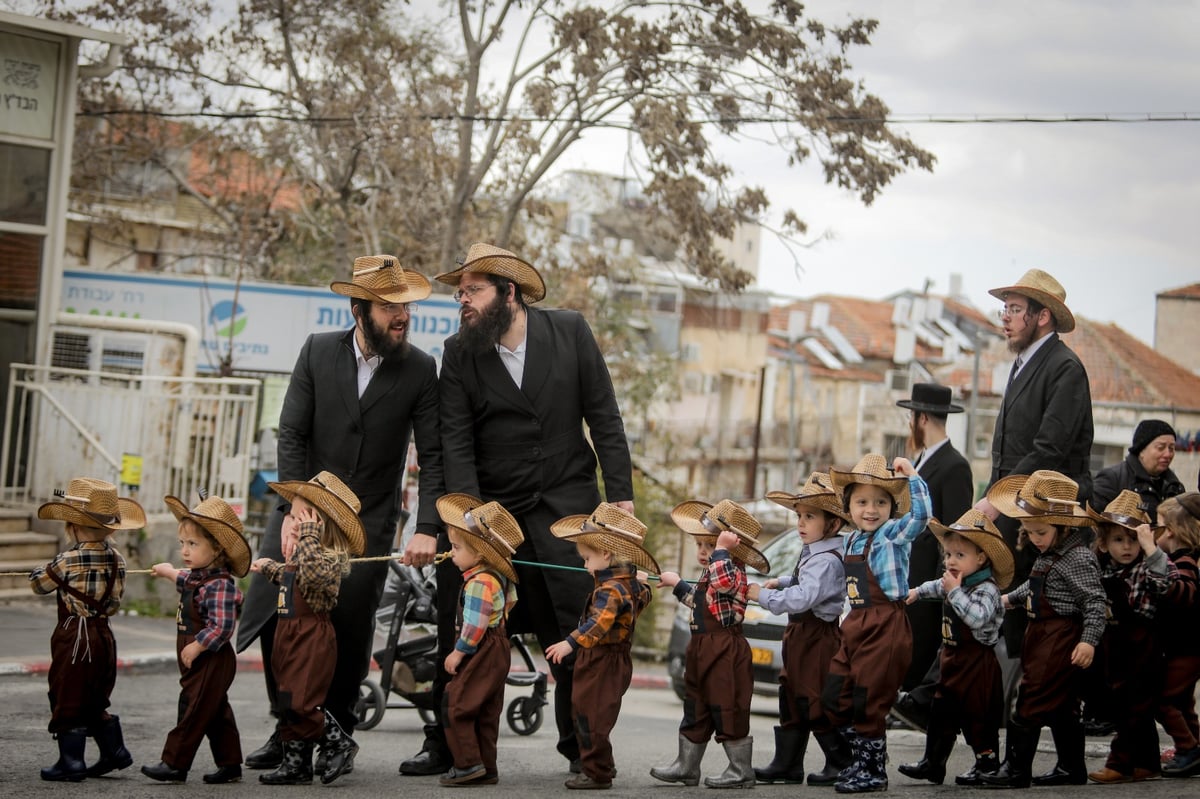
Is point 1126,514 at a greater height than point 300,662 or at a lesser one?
greater

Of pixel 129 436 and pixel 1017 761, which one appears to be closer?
pixel 1017 761

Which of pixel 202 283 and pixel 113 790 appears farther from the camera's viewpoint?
pixel 202 283

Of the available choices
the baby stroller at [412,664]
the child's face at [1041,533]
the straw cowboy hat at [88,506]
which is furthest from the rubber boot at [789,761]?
the straw cowboy hat at [88,506]

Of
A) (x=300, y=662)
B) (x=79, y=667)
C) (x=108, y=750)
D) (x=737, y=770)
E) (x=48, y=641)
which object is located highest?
(x=300, y=662)

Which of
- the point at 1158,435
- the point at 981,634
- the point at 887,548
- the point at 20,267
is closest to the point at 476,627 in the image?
the point at 887,548

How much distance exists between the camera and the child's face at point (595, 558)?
6520mm

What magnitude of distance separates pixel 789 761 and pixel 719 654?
2.14 feet

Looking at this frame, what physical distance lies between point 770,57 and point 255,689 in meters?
11.3

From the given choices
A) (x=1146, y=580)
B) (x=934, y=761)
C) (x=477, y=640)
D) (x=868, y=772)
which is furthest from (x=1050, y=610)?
(x=477, y=640)

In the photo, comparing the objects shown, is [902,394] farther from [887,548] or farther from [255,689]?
[887,548]

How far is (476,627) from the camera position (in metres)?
6.48

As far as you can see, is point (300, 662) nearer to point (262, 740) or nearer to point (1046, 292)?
point (262, 740)

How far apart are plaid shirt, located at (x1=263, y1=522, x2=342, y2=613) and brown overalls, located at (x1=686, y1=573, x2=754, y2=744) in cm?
160

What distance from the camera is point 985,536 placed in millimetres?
6559
